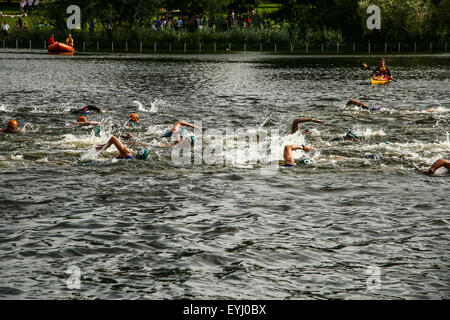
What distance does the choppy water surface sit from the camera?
12258 mm

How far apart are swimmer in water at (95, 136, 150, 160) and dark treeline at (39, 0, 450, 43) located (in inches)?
2987

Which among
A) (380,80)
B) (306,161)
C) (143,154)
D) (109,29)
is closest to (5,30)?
(109,29)

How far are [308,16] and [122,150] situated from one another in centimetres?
9004

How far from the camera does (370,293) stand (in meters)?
11.8

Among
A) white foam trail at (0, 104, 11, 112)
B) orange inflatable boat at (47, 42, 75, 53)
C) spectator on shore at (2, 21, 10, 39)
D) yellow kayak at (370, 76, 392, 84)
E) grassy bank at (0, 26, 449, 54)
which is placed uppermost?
spectator on shore at (2, 21, 10, 39)

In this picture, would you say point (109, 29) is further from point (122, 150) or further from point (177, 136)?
point (122, 150)

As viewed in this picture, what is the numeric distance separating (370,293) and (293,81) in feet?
140

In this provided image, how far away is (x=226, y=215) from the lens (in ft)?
53.3

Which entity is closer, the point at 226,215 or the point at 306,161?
the point at 226,215

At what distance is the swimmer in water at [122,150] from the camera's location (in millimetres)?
21375

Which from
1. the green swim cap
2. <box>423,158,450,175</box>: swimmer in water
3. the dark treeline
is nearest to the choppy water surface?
<box>423,158,450,175</box>: swimmer in water

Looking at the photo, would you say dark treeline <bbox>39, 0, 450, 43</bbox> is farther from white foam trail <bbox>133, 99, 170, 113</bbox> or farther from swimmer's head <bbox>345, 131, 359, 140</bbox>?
swimmer's head <bbox>345, 131, 359, 140</bbox>

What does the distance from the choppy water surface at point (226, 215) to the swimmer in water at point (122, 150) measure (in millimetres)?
347
